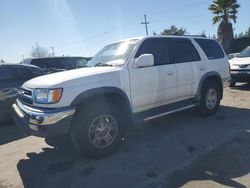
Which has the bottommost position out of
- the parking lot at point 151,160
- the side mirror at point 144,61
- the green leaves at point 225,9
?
the parking lot at point 151,160

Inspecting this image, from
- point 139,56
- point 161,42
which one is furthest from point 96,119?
point 161,42

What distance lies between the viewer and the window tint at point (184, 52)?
19.1 ft

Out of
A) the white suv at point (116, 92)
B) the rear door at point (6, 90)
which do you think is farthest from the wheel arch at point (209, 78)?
the rear door at point (6, 90)

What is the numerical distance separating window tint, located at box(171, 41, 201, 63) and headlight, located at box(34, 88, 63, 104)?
2.67 m

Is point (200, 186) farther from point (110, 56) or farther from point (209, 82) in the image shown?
point (209, 82)

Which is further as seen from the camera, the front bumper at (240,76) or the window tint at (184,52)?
the front bumper at (240,76)

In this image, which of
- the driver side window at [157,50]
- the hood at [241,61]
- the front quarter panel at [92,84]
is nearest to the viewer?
the front quarter panel at [92,84]

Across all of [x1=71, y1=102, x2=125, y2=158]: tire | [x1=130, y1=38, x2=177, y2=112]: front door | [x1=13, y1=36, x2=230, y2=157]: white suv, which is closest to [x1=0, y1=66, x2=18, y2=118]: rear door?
[x1=13, y1=36, x2=230, y2=157]: white suv

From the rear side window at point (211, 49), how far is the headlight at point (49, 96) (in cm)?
381

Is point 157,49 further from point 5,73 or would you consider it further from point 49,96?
point 5,73

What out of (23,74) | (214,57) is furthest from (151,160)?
(23,74)

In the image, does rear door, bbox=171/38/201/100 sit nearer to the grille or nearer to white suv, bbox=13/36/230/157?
white suv, bbox=13/36/230/157

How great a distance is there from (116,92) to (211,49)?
333 cm

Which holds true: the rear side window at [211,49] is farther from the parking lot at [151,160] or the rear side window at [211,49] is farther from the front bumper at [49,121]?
the front bumper at [49,121]
